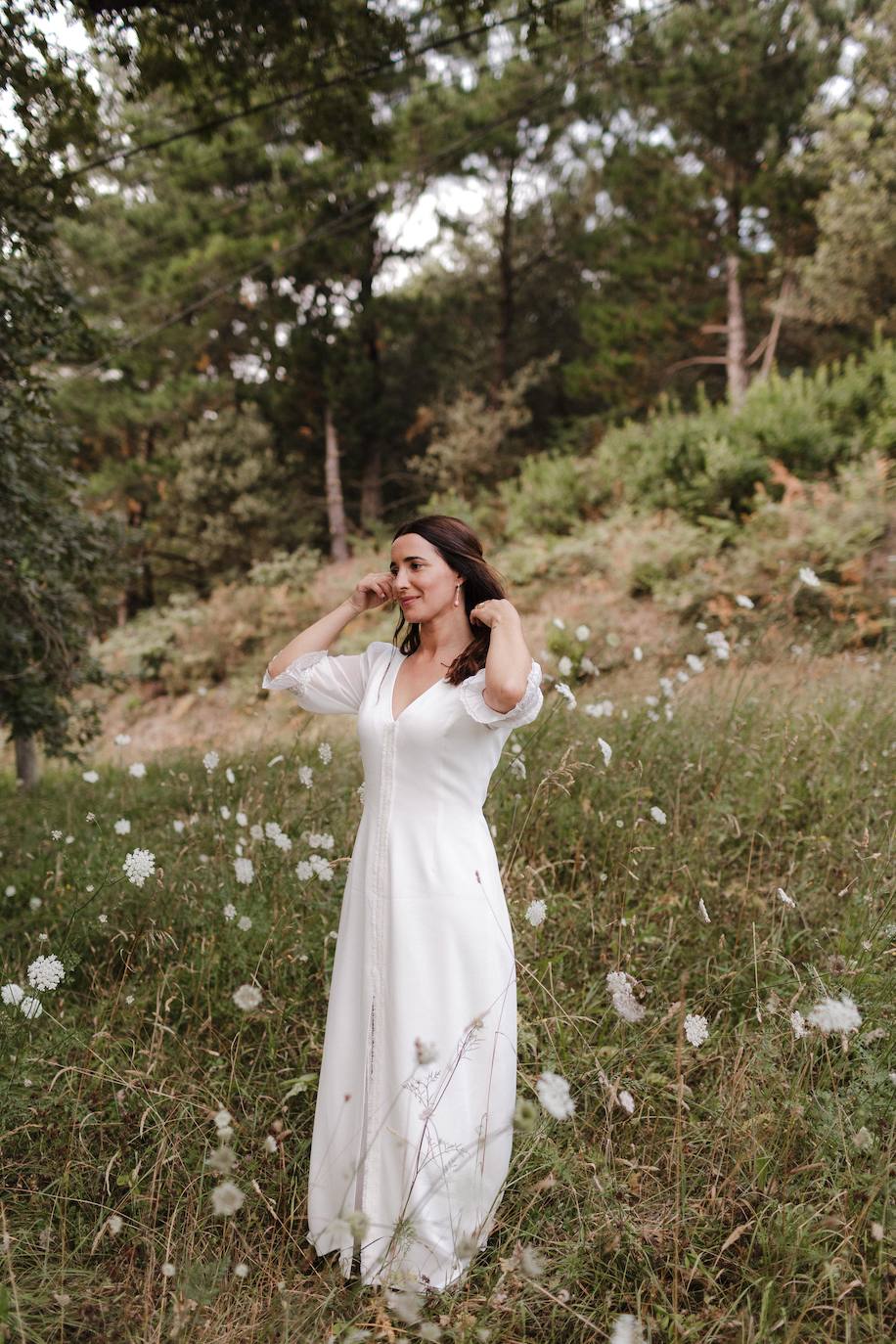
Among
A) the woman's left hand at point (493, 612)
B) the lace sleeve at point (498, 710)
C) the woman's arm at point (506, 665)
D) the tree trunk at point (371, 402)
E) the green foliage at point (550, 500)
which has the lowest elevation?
the lace sleeve at point (498, 710)

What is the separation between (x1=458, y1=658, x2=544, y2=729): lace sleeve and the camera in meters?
2.03

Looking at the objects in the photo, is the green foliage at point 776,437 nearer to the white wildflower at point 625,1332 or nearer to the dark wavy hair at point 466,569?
the dark wavy hair at point 466,569

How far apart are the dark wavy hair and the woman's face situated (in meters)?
0.03

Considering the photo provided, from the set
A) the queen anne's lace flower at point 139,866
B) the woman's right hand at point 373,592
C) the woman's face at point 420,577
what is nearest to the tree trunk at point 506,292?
the woman's right hand at point 373,592

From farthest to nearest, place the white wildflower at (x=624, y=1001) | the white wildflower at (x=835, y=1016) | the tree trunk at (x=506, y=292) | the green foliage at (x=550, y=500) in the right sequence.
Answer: the tree trunk at (x=506, y=292), the green foliage at (x=550, y=500), the white wildflower at (x=624, y=1001), the white wildflower at (x=835, y=1016)

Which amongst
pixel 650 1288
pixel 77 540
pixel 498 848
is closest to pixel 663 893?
pixel 498 848

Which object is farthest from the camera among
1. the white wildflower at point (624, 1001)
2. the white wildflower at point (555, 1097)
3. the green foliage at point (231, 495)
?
the green foliage at point (231, 495)

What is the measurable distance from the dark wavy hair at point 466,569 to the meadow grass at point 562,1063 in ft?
1.56

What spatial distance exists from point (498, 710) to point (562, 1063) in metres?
1.31

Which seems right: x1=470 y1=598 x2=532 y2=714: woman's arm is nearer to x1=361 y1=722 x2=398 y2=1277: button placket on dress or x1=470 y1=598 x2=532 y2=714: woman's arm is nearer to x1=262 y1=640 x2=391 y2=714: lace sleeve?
x1=361 y1=722 x2=398 y2=1277: button placket on dress

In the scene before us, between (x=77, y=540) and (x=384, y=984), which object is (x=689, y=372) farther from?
(x=384, y=984)

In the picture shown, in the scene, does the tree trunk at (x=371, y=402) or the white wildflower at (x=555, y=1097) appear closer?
the white wildflower at (x=555, y=1097)

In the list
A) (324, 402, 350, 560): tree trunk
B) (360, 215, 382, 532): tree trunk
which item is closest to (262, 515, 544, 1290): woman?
(324, 402, 350, 560): tree trunk

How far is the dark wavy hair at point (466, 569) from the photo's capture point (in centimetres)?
220
